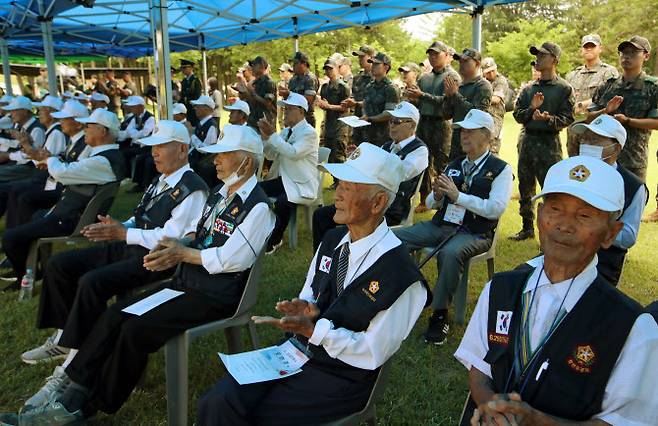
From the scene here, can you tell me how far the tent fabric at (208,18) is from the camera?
27.6ft

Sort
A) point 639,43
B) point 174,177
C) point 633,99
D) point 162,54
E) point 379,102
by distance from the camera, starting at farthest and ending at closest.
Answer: point 379,102
point 162,54
point 633,99
point 639,43
point 174,177

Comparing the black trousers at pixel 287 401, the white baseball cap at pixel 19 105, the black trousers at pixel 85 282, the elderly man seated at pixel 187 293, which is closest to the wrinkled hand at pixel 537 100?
the elderly man seated at pixel 187 293

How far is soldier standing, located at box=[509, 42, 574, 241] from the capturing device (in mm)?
5402

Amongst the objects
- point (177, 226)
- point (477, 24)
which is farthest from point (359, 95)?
point (177, 226)

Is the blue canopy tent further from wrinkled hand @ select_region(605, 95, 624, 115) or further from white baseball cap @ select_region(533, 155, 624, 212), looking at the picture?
white baseball cap @ select_region(533, 155, 624, 212)

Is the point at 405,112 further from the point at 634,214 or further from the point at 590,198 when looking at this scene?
the point at 590,198

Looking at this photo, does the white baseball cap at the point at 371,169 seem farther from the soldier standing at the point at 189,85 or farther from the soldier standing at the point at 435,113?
the soldier standing at the point at 189,85

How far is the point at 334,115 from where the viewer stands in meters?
8.77

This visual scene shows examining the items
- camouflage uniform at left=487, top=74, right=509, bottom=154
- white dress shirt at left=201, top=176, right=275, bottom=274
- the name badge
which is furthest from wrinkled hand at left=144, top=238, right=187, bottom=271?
camouflage uniform at left=487, top=74, right=509, bottom=154

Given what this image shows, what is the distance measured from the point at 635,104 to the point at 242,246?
4.33 metres

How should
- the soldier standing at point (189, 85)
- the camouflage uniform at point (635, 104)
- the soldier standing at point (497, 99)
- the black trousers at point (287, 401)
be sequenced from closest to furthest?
the black trousers at point (287, 401), the camouflage uniform at point (635, 104), the soldier standing at point (497, 99), the soldier standing at point (189, 85)

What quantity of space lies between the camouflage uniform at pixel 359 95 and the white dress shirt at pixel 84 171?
14.6 ft

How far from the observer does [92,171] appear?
14.4 feet

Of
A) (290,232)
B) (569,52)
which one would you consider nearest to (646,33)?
(569,52)
